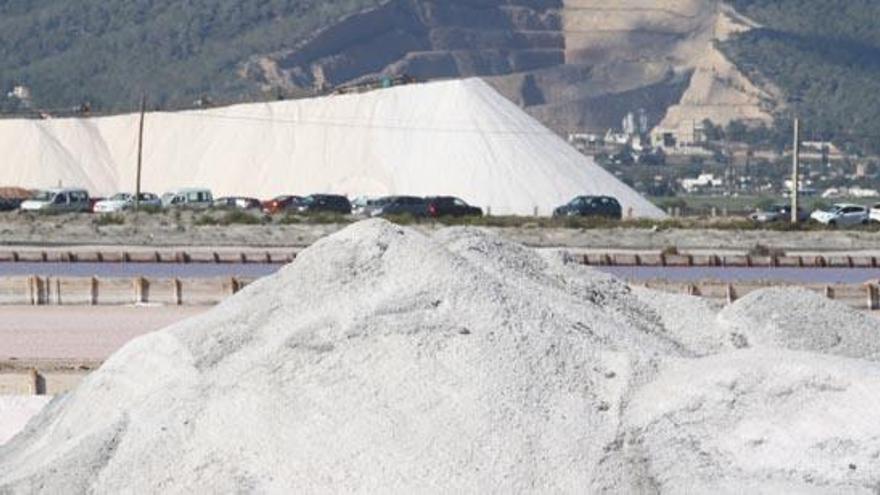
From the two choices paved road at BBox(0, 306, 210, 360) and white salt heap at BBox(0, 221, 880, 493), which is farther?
paved road at BBox(0, 306, 210, 360)

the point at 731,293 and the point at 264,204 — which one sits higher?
the point at 731,293

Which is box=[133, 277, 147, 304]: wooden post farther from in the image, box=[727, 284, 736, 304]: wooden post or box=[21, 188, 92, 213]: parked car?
box=[21, 188, 92, 213]: parked car

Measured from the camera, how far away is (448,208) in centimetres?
7450

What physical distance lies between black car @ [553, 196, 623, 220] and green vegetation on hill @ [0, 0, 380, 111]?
80.6m

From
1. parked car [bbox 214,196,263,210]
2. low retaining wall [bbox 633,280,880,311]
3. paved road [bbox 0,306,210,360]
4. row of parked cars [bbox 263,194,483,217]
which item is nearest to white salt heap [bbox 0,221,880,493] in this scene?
paved road [bbox 0,306,210,360]

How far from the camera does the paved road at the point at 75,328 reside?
3078 centimetres

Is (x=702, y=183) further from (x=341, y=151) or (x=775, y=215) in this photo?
(x=775, y=215)

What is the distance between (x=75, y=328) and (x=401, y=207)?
134 ft

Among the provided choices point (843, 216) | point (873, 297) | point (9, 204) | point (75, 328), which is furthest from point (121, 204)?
point (75, 328)

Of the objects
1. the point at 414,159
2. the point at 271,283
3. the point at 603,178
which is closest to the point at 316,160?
the point at 414,159

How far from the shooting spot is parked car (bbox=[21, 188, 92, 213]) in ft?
269

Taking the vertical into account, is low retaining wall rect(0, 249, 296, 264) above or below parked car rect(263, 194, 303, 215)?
above

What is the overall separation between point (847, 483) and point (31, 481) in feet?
18.3

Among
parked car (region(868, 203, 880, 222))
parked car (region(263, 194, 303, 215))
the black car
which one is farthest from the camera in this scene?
parked car (region(868, 203, 880, 222))
